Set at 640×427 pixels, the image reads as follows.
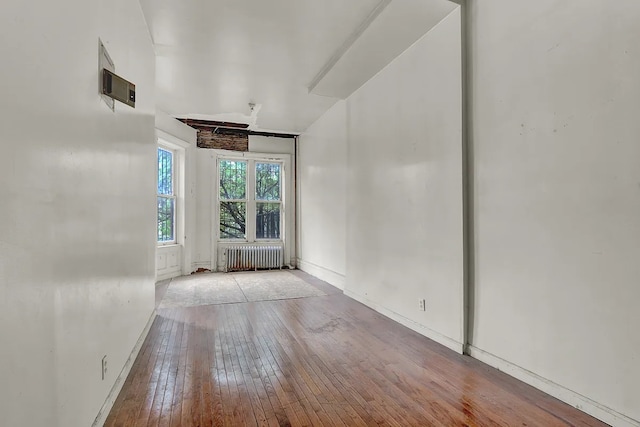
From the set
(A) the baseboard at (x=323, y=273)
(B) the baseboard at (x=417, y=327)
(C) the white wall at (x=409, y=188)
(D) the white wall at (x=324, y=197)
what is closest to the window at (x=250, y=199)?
(D) the white wall at (x=324, y=197)

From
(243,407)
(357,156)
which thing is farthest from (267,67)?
(243,407)

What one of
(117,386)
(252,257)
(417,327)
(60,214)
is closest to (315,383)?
(117,386)

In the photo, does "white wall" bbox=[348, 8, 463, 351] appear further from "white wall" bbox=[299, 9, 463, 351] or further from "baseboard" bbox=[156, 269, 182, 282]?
"baseboard" bbox=[156, 269, 182, 282]

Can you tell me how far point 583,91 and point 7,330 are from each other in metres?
2.80

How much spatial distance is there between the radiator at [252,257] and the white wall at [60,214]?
15.5 feet

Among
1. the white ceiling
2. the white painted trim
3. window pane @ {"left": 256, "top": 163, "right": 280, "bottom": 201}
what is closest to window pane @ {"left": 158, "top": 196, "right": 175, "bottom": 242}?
the white painted trim

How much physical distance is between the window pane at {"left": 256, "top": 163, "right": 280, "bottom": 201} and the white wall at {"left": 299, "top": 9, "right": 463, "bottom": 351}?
8.44 ft

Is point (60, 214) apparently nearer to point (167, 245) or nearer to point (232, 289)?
point (232, 289)

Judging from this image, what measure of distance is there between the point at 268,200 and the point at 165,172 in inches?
86.0

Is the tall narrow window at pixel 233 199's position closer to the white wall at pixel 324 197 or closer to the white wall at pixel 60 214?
the white wall at pixel 324 197

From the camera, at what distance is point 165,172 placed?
6.21 m

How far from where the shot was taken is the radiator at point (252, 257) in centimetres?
707

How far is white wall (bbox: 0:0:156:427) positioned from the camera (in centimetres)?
99

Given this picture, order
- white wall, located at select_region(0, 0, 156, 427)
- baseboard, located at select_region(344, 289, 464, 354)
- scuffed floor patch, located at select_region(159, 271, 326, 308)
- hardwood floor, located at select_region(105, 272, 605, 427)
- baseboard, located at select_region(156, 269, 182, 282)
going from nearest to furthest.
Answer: white wall, located at select_region(0, 0, 156, 427), hardwood floor, located at select_region(105, 272, 605, 427), baseboard, located at select_region(344, 289, 464, 354), scuffed floor patch, located at select_region(159, 271, 326, 308), baseboard, located at select_region(156, 269, 182, 282)
